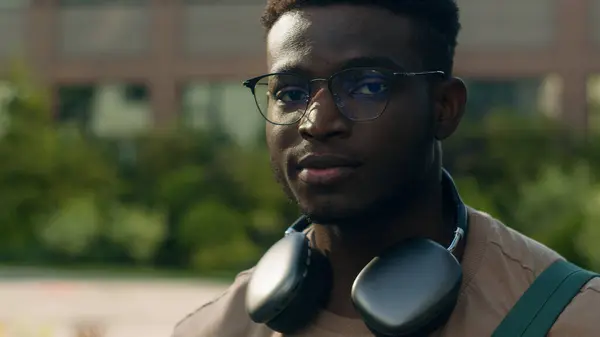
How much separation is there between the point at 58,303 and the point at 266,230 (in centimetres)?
783

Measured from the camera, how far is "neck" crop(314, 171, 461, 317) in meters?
1.96

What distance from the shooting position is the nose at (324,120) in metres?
1.80

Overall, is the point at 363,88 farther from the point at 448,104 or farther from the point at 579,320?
the point at 579,320

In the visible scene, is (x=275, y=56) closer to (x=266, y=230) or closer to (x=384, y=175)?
(x=384, y=175)

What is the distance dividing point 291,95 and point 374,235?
34 cm

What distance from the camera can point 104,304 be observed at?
13.9m

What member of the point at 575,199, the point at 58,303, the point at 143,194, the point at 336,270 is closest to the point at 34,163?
the point at 143,194

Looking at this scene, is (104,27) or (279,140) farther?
(104,27)

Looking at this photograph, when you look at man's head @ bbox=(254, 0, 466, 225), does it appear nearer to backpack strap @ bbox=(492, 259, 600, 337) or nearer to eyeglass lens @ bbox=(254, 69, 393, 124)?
eyeglass lens @ bbox=(254, 69, 393, 124)

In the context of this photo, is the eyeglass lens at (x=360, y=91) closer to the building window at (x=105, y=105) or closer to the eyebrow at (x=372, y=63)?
the eyebrow at (x=372, y=63)

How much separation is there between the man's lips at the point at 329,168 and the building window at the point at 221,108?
22.4 m

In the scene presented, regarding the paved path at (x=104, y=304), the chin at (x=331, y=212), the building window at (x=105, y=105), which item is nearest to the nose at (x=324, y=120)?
the chin at (x=331, y=212)

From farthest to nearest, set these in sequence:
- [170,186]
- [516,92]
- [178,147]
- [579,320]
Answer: [516,92] → [178,147] → [170,186] → [579,320]

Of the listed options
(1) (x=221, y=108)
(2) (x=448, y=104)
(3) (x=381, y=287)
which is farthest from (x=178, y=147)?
(3) (x=381, y=287)
